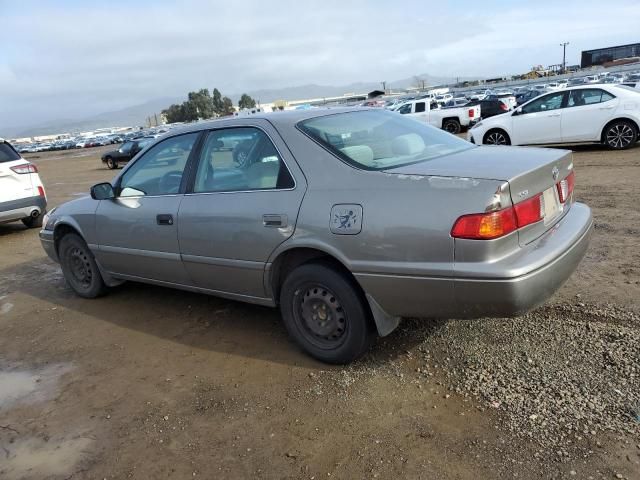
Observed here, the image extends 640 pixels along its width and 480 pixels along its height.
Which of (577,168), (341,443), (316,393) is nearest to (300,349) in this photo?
(316,393)

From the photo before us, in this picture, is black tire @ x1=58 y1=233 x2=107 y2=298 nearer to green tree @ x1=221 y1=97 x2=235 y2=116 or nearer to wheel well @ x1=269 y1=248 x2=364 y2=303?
wheel well @ x1=269 y1=248 x2=364 y2=303

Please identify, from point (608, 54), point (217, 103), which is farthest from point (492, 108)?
point (217, 103)

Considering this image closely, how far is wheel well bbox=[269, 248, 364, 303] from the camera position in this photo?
3344 mm

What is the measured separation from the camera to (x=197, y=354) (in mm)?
3975

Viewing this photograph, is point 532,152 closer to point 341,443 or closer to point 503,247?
point 503,247

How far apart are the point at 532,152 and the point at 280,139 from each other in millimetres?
1680

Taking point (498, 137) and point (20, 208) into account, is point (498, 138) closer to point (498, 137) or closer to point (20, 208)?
point (498, 137)

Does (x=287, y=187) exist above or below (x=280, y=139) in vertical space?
below

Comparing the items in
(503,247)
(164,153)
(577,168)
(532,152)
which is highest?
(164,153)

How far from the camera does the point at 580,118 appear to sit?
12.0m

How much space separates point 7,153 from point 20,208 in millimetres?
959

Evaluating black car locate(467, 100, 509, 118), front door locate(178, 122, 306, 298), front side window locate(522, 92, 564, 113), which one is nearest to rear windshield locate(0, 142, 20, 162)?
front door locate(178, 122, 306, 298)

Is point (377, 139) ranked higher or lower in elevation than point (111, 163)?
higher

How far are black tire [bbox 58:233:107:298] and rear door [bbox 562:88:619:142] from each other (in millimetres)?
10795
